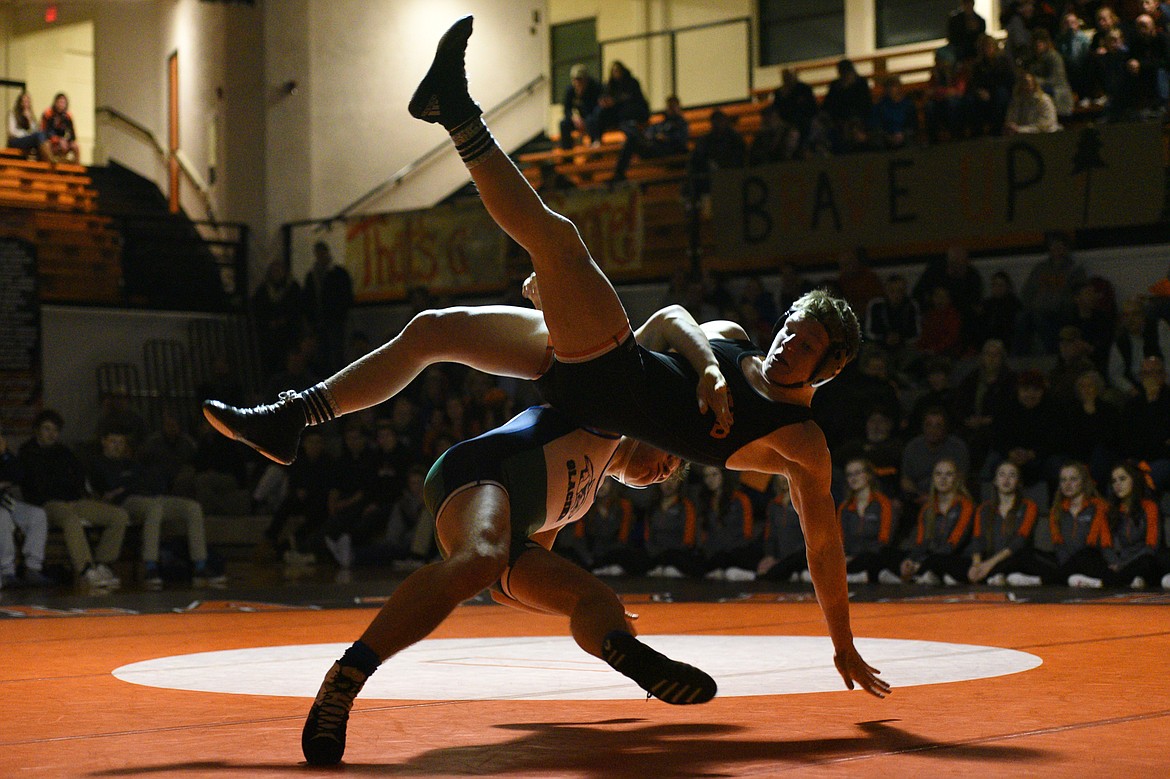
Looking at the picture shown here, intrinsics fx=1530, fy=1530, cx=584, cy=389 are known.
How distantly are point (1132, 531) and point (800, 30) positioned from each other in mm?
8937

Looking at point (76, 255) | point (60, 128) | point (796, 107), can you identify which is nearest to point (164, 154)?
point (60, 128)

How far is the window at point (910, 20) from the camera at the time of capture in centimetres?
1473

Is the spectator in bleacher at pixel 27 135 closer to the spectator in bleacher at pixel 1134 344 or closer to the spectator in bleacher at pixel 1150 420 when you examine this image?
the spectator in bleacher at pixel 1134 344

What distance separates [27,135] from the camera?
16.6 m

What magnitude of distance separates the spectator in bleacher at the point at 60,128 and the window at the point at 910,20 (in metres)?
8.95

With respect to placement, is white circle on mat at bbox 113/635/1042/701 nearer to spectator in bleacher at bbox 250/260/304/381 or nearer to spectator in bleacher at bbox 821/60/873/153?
spectator in bleacher at bbox 821/60/873/153

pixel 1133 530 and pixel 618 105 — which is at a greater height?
pixel 618 105

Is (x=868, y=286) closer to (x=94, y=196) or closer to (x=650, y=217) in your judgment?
(x=650, y=217)

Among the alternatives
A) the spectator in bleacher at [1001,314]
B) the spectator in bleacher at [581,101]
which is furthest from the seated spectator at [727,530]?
the spectator in bleacher at [581,101]

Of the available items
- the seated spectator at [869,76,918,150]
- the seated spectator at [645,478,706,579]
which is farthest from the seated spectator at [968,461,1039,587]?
the seated spectator at [869,76,918,150]

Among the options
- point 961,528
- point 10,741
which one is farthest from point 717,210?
point 10,741

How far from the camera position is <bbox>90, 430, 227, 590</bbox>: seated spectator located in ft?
34.0

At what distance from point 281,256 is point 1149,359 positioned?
951cm

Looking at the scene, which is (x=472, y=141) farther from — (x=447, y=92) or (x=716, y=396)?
(x=716, y=396)
